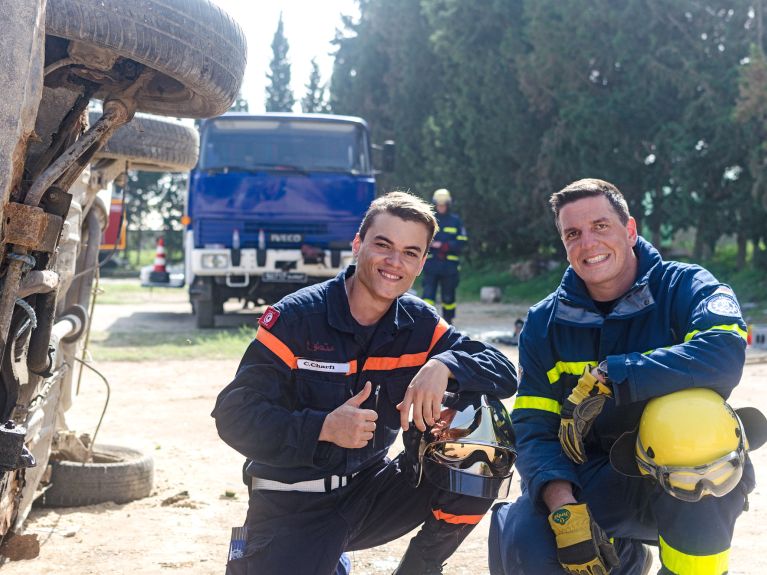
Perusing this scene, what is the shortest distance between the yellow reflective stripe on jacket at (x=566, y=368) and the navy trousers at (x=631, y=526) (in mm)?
266

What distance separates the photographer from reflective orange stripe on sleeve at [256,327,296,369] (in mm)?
2582

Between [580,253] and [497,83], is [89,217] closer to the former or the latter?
[580,253]

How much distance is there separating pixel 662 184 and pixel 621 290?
57.8 ft

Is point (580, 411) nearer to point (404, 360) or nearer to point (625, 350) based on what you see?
point (625, 350)

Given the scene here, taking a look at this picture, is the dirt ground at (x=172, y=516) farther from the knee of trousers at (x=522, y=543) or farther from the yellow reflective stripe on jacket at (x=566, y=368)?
the yellow reflective stripe on jacket at (x=566, y=368)

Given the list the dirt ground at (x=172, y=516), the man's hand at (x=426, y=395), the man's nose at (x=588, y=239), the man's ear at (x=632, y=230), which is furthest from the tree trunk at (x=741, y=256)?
the man's hand at (x=426, y=395)

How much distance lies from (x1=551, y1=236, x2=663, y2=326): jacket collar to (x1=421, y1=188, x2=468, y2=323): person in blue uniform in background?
8233 mm

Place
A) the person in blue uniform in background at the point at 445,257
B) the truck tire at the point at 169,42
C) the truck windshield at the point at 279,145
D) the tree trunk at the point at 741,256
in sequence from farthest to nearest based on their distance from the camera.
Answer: the tree trunk at the point at 741,256, the person in blue uniform in background at the point at 445,257, the truck windshield at the point at 279,145, the truck tire at the point at 169,42

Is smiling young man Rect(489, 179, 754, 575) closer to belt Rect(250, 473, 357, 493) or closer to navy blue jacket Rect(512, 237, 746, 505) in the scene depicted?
navy blue jacket Rect(512, 237, 746, 505)

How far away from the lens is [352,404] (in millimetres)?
2473

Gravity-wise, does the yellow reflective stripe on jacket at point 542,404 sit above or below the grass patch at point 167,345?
above

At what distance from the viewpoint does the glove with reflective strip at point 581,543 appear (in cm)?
242

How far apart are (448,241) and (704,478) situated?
8946 millimetres

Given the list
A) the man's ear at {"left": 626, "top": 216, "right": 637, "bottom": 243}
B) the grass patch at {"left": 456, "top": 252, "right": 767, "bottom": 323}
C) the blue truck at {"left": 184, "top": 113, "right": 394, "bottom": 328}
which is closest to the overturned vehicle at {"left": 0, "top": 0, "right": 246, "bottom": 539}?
the man's ear at {"left": 626, "top": 216, "right": 637, "bottom": 243}
